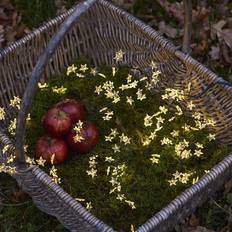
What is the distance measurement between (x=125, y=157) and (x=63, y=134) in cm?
30

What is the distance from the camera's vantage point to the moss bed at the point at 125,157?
2521 mm

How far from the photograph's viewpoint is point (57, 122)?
8.52ft

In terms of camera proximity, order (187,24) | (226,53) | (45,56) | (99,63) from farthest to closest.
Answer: (226,53) → (99,63) → (187,24) → (45,56)

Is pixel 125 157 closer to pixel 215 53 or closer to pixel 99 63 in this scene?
pixel 99 63

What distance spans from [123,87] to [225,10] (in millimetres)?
902

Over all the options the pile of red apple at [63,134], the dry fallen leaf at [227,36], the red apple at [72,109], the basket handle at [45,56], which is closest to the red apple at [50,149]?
the pile of red apple at [63,134]

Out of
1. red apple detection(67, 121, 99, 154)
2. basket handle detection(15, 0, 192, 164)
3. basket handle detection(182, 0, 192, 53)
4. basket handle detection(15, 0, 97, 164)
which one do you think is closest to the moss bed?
red apple detection(67, 121, 99, 154)

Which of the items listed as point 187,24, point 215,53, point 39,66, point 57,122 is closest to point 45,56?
point 39,66

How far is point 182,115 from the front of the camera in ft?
9.29

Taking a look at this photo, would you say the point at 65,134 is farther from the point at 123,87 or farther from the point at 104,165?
the point at 123,87

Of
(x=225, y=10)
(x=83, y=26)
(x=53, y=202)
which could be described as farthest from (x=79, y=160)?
(x=225, y=10)

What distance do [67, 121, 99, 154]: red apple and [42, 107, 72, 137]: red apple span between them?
1.4 inches

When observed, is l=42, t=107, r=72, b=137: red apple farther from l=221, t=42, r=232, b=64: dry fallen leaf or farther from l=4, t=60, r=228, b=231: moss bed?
l=221, t=42, r=232, b=64: dry fallen leaf

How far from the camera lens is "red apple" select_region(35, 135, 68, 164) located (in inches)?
102
